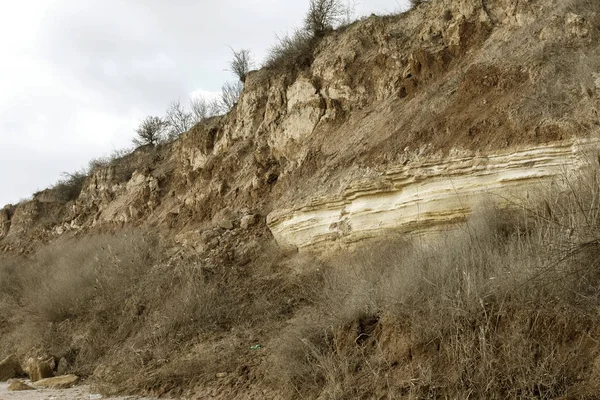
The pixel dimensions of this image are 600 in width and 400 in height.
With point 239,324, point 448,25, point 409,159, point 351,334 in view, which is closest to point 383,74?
point 448,25

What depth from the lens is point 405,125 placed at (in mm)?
10328

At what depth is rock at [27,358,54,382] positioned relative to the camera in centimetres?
1007

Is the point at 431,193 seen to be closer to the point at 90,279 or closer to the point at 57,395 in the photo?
the point at 57,395

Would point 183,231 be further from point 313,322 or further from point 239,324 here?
point 313,322

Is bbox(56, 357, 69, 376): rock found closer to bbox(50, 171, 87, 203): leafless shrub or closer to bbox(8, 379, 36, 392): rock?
bbox(8, 379, 36, 392): rock

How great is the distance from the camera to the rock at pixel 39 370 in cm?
1007

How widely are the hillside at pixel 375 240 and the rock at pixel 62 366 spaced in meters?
0.27

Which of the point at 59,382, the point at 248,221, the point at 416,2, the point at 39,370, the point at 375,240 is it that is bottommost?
the point at 59,382

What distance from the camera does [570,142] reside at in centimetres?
732

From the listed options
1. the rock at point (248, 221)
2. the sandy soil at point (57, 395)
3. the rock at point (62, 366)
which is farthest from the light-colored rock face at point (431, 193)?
the rock at point (62, 366)

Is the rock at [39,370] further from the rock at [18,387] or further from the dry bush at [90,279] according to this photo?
the dry bush at [90,279]

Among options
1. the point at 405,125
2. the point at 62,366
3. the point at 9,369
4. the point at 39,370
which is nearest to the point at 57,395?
the point at 39,370

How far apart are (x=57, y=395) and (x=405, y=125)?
24.2ft

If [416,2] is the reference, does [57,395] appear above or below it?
below
